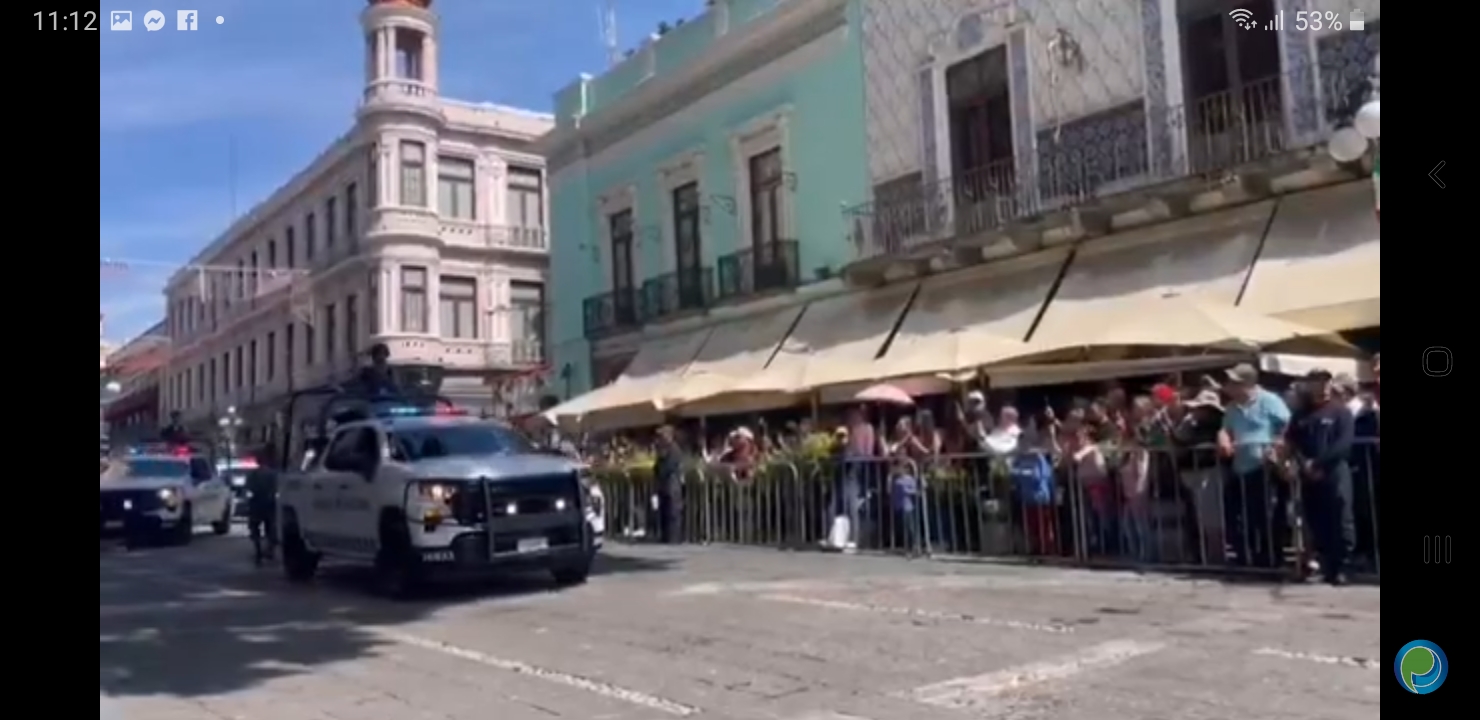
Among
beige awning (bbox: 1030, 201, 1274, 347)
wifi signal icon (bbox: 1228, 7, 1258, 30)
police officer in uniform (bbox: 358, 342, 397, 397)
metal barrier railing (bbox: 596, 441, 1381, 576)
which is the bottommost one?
metal barrier railing (bbox: 596, 441, 1381, 576)

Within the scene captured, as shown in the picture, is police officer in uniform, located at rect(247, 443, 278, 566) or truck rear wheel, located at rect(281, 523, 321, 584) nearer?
truck rear wheel, located at rect(281, 523, 321, 584)

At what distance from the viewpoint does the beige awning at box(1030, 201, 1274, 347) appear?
14523mm

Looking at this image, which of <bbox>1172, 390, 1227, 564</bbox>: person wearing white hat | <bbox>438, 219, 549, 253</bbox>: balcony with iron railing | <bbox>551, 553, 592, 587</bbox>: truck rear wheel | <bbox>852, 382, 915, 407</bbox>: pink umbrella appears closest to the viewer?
<bbox>1172, 390, 1227, 564</bbox>: person wearing white hat

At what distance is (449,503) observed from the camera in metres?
11.8

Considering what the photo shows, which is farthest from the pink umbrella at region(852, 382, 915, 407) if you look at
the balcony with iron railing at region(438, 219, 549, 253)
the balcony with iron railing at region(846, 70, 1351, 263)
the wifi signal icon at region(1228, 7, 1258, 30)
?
the balcony with iron railing at region(438, 219, 549, 253)

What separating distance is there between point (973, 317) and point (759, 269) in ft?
19.4

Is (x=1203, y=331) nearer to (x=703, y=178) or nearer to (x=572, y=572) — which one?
(x=572, y=572)

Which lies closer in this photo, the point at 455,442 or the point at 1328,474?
the point at 1328,474

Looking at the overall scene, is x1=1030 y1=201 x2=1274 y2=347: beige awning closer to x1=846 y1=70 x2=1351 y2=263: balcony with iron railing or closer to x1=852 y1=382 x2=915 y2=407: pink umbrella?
x1=846 y1=70 x2=1351 y2=263: balcony with iron railing

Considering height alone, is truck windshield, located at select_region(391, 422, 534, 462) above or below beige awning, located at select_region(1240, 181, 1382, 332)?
below

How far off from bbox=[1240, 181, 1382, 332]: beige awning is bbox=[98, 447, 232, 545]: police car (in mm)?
14908

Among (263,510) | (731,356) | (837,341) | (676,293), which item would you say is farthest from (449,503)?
(676,293)

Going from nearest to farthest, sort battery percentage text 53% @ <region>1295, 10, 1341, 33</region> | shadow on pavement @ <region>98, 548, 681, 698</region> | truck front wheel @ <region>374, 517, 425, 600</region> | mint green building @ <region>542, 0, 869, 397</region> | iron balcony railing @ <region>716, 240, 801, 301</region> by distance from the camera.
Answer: battery percentage text 53% @ <region>1295, 10, 1341, 33</region> → shadow on pavement @ <region>98, 548, 681, 698</region> → truck front wheel @ <region>374, 517, 425, 600</region> → mint green building @ <region>542, 0, 869, 397</region> → iron balcony railing @ <region>716, 240, 801, 301</region>
